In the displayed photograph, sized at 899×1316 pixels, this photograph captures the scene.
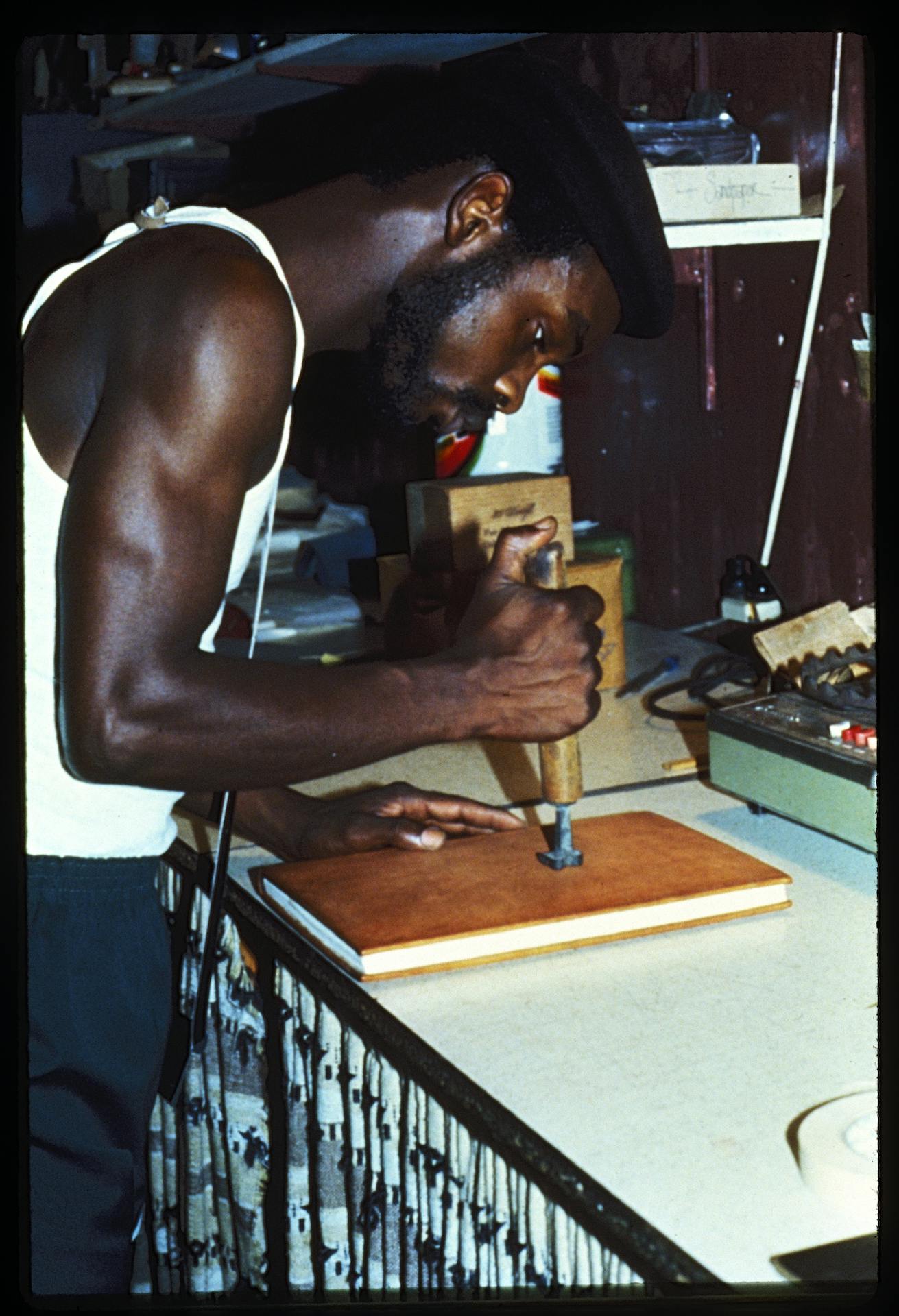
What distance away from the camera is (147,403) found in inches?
41.8

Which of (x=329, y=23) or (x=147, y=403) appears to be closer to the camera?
(x=147, y=403)

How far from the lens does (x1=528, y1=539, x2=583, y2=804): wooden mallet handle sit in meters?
1.31

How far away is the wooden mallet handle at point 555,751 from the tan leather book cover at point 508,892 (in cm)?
7

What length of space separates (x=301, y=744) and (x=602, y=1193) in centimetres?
45

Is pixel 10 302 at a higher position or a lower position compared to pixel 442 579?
higher

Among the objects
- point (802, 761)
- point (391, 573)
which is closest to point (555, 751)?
point (802, 761)

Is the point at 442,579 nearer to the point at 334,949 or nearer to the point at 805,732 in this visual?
the point at 805,732

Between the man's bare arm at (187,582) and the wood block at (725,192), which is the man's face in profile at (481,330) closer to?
the man's bare arm at (187,582)

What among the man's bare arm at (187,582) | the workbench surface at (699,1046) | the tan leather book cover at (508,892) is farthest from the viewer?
the tan leather book cover at (508,892)

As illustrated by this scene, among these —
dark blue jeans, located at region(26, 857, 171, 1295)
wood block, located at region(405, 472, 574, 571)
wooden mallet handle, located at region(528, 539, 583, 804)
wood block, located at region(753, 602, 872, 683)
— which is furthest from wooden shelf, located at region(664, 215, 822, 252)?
dark blue jeans, located at region(26, 857, 171, 1295)

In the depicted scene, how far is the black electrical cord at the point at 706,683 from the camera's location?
1.99 meters

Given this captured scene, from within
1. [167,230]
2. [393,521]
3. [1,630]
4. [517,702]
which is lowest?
[393,521]

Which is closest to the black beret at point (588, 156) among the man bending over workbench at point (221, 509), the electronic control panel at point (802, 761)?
the man bending over workbench at point (221, 509)

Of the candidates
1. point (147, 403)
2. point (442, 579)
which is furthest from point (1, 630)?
point (442, 579)
